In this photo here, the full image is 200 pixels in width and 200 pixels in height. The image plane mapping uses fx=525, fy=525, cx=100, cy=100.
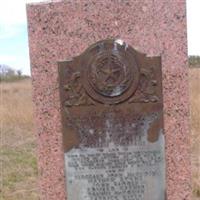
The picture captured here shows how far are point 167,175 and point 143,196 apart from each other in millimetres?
179

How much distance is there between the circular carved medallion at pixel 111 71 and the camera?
281 centimetres

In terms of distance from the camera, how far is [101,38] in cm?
288

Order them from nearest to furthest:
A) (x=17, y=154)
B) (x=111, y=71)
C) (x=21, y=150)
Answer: (x=111, y=71), (x=17, y=154), (x=21, y=150)

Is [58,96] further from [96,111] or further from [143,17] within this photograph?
[143,17]

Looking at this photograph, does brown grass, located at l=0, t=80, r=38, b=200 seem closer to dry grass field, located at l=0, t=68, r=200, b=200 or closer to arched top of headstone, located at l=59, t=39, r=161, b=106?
dry grass field, located at l=0, t=68, r=200, b=200

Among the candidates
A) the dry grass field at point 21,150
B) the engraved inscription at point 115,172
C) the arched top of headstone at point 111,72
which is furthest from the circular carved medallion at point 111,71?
the dry grass field at point 21,150

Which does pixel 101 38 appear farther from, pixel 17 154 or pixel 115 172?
pixel 17 154

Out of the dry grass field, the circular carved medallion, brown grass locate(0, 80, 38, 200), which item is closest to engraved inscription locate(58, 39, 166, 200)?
the circular carved medallion

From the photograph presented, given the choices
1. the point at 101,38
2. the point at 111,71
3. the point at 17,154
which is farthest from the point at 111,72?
the point at 17,154

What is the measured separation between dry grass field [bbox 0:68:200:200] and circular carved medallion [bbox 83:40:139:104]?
2521 mm

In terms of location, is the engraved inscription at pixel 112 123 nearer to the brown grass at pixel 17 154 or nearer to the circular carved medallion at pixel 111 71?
the circular carved medallion at pixel 111 71

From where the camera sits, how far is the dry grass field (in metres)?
5.86

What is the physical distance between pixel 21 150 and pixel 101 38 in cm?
598

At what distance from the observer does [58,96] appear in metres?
2.95
